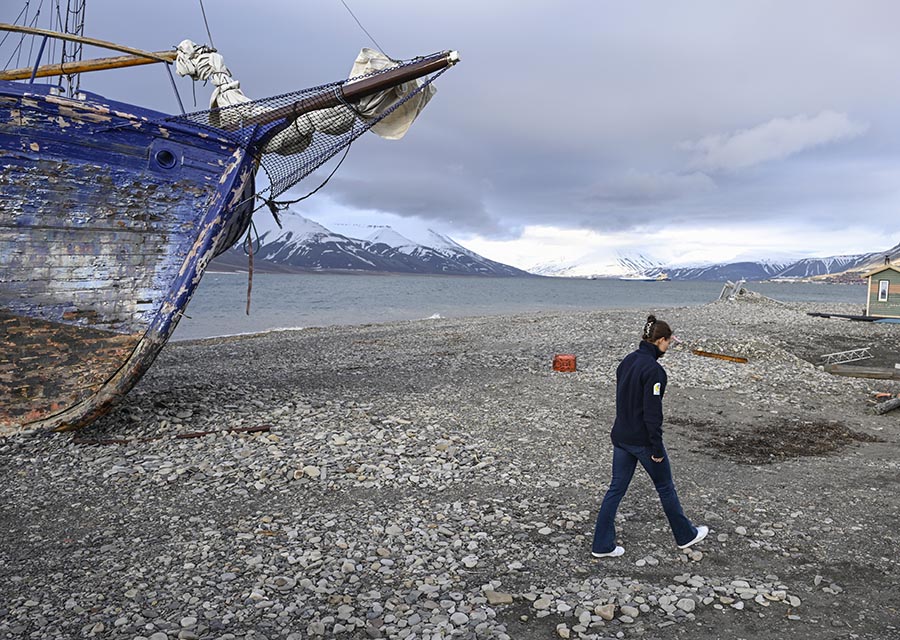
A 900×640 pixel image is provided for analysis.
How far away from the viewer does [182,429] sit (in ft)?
33.2

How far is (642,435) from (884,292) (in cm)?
3766

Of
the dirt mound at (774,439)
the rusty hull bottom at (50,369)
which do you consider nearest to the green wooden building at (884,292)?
the dirt mound at (774,439)

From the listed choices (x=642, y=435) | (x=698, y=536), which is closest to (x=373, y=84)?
(x=642, y=435)

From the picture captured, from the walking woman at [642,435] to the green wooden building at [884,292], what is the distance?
120 feet

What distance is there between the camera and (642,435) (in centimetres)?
576

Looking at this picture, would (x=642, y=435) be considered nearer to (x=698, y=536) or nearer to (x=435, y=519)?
(x=698, y=536)

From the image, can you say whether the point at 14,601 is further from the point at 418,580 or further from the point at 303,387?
the point at 303,387

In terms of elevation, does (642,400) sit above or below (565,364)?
above

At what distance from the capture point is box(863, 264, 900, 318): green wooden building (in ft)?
115

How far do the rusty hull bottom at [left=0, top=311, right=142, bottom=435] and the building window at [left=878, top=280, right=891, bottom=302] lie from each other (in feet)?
129

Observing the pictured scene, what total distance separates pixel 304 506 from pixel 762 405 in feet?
34.0

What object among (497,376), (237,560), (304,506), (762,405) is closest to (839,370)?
(762,405)

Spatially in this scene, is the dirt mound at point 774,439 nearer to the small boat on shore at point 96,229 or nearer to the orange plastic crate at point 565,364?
the orange plastic crate at point 565,364

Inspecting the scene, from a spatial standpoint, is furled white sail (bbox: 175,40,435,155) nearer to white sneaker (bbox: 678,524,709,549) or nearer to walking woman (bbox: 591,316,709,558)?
walking woman (bbox: 591,316,709,558)
